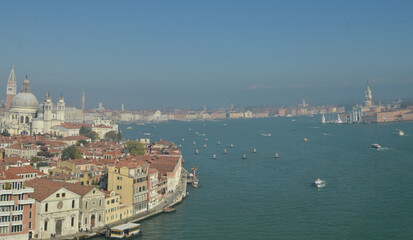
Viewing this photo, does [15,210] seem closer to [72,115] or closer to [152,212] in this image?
[152,212]

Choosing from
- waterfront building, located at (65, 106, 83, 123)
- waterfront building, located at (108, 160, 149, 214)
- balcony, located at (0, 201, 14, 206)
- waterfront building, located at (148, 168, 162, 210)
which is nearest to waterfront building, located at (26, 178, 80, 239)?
balcony, located at (0, 201, 14, 206)

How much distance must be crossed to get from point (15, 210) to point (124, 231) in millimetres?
2547

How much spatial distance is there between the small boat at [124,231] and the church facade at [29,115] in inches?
957

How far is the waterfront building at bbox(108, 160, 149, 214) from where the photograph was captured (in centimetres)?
1202

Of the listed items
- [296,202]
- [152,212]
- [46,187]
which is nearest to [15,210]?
[46,187]

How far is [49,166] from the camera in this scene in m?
15.5

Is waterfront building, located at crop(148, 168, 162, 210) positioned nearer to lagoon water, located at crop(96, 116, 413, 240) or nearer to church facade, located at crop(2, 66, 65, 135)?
lagoon water, located at crop(96, 116, 413, 240)

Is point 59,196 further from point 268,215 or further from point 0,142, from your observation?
point 0,142

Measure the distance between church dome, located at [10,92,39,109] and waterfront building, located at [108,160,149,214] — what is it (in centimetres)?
2465

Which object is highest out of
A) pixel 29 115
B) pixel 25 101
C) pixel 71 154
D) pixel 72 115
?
pixel 25 101

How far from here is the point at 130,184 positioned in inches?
474

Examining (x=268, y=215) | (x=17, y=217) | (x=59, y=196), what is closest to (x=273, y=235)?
(x=268, y=215)

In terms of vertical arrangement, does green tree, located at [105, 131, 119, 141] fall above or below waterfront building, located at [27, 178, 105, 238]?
above

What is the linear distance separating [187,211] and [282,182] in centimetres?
591
